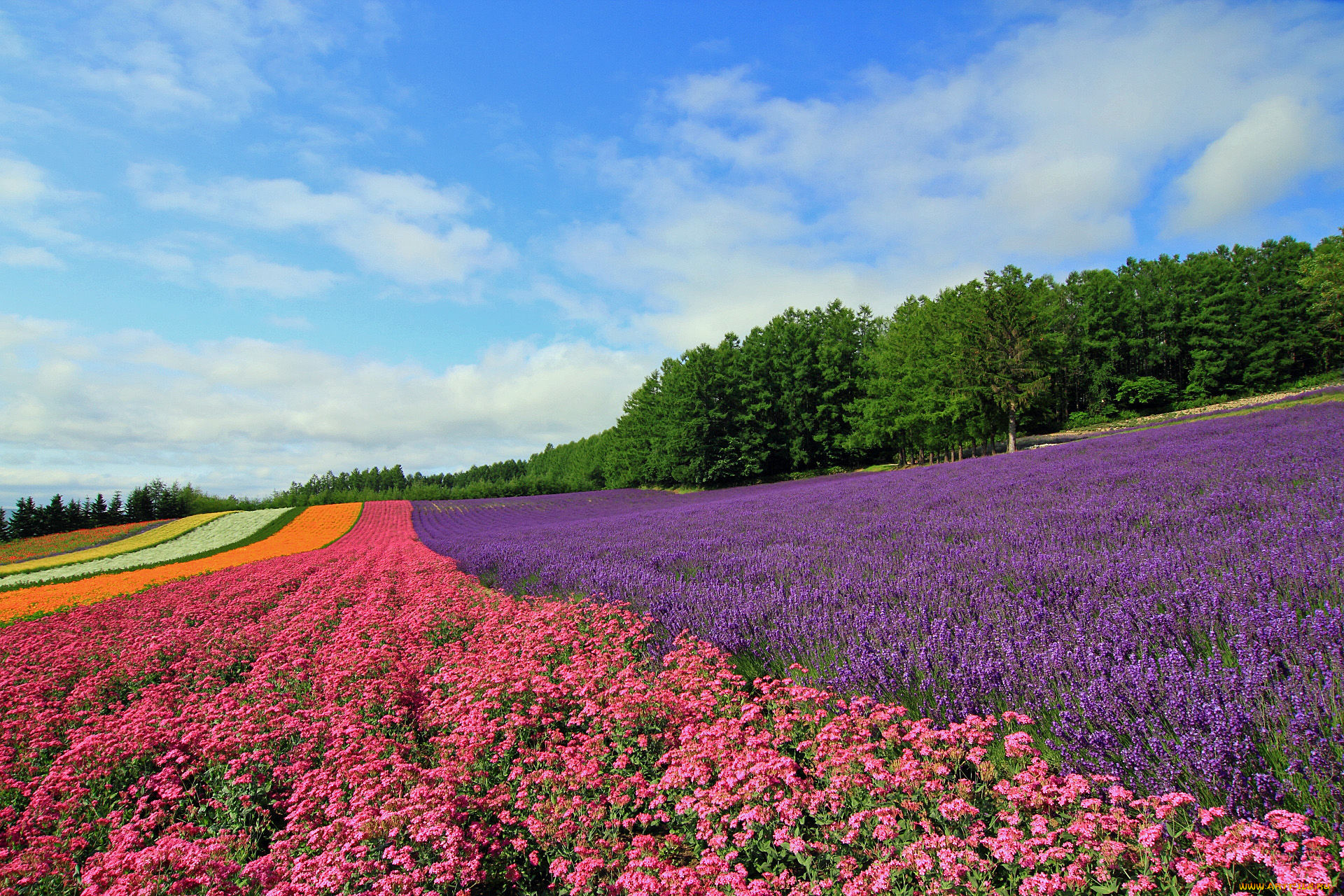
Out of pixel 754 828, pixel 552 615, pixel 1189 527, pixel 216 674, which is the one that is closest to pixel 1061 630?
pixel 754 828

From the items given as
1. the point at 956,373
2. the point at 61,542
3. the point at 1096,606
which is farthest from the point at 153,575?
the point at 956,373

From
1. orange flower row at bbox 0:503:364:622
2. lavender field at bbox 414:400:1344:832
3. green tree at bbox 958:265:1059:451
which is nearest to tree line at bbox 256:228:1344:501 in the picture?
green tree at bbox 958:265:1059:451

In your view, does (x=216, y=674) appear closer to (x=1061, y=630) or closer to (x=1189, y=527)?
(x=1061, y=630)

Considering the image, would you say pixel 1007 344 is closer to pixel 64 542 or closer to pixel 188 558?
pixel 188 558

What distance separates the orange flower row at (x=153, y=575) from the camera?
36.1 feet

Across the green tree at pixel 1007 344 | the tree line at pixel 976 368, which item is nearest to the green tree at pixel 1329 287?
the tree line at pixel 976 368

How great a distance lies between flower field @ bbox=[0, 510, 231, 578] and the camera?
68.4 feet

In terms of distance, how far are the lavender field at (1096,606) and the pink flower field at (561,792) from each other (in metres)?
0.20

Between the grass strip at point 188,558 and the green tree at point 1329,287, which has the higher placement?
the green tree at point 1329,287

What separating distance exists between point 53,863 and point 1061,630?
15.7 feet

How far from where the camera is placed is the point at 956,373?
30.3m

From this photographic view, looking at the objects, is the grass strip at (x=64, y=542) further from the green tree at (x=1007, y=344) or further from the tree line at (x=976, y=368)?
the green tree at (x=1007, y=344)

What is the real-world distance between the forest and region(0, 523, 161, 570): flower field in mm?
4819

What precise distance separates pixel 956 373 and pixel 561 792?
32899 millimetres
